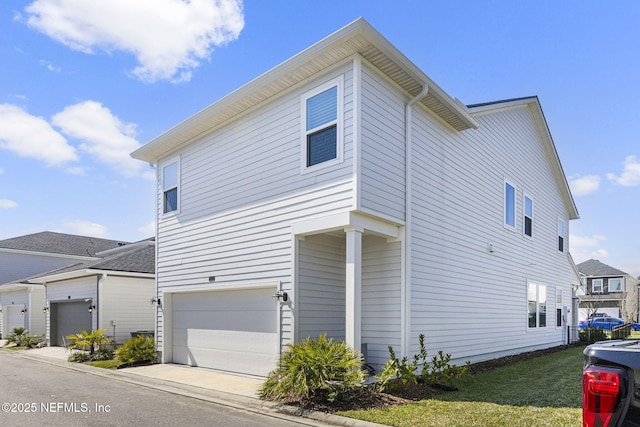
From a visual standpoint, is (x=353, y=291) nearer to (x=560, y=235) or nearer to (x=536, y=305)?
(x=536, y=305)

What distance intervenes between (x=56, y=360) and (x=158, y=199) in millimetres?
6269

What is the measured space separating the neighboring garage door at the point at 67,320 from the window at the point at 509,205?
15240 mm

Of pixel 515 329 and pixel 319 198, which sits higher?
pixel 319 198

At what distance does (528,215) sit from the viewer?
49.7ft

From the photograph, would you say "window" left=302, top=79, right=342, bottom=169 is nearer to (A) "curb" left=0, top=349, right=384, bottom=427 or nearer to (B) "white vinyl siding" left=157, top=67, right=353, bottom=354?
(B) "white vinyl siding" left=157, top=67, right=353, bottom=354

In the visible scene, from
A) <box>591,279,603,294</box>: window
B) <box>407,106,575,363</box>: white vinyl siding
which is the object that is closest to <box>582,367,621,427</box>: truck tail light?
<box>407,106,575,363</box>: white vinyl siding

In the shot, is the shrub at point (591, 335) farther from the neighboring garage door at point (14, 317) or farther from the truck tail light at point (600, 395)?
the neighboring garage door at point (14, 317)

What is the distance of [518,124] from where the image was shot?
14742mm

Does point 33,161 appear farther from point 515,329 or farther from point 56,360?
point 515,329

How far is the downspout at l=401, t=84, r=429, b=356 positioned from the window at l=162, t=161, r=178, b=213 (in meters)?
6.81

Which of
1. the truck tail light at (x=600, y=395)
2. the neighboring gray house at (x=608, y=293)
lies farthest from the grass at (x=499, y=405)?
the neighboring gray house at (x=608, y=293)

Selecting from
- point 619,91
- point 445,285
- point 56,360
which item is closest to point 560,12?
point 619,91

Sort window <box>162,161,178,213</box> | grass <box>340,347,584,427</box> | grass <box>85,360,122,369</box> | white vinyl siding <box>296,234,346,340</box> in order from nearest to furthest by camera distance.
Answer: grass <box>340,347,584,427</box>
white vinyl siding <box>296,234,346,340</box>
grass <box>85,360,122,369</box>
window <box>162,161,178,213</box>

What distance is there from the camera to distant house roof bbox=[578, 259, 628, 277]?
44969mm
